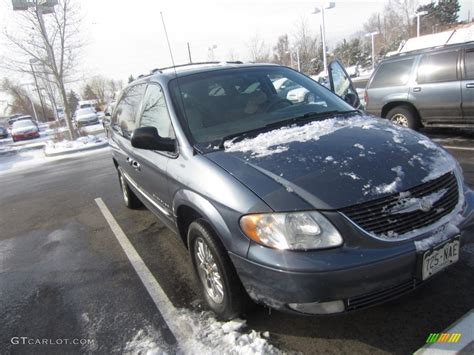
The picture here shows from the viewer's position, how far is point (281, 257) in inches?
81.7

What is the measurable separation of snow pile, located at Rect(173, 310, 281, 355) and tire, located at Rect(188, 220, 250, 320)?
0.08m

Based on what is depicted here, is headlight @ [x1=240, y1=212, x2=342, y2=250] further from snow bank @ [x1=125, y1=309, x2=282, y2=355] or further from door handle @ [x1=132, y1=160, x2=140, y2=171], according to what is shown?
door handle @ [x1=132, y1=160, x2=140, y2=171]

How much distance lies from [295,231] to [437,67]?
6.65m

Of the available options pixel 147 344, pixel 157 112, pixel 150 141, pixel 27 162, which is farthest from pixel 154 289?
pixel 27 162

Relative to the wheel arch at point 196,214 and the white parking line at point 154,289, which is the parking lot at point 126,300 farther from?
the wheel arch at point 196,214

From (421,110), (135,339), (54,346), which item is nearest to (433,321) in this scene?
(135,339)

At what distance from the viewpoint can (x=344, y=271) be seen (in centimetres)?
201

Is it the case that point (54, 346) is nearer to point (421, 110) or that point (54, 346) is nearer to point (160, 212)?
point (160, 212)

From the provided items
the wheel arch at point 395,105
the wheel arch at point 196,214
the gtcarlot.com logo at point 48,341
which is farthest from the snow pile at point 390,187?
the wheel arch at point 395,105

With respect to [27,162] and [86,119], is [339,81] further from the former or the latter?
[86,119]

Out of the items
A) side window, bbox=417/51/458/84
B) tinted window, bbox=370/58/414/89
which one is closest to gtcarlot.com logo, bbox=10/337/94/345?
side window, bbox=417/51/458/84

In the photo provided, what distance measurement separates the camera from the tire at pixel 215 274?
2445mm

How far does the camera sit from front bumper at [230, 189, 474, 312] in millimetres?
2020

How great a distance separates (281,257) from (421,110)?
6744mm
